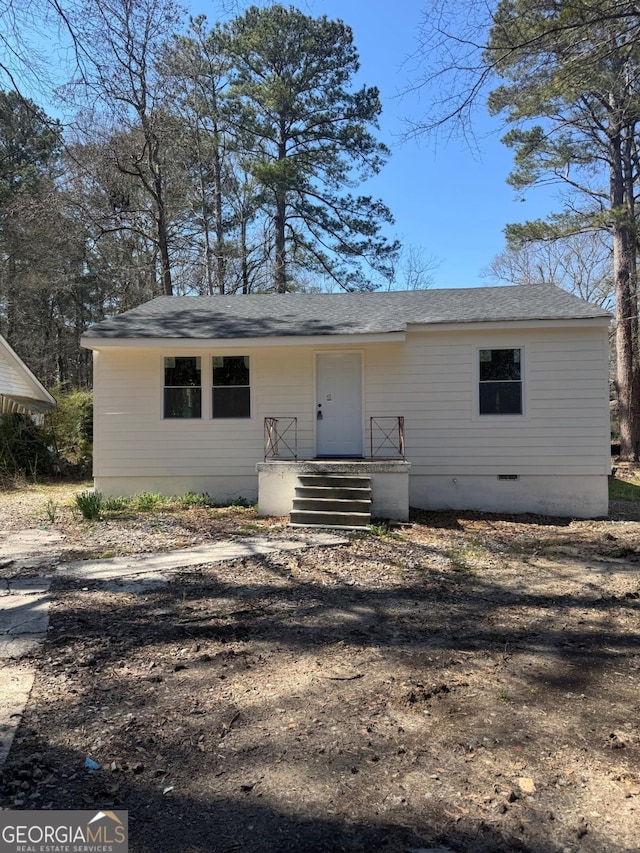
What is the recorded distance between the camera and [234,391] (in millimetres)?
9719

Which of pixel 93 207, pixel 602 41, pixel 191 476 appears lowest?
pixel 191 476

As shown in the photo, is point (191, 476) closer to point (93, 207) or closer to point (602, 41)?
point (602, 41)

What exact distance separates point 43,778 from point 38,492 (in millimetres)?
10845

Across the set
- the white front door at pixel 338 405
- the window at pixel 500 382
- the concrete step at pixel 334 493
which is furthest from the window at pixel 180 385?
the window at pixel 500 382

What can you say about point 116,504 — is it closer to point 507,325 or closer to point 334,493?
point 334,493

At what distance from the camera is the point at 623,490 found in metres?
11.9

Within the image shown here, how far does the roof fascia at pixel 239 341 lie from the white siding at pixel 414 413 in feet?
1.25

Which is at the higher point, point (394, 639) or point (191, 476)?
point (191, 476)

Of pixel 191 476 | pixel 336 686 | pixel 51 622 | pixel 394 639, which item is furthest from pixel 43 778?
pixel 191 476

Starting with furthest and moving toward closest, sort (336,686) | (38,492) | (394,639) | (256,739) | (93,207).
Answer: (93,207)
(38,492)
(394,639)
(336,686)
(256,739)

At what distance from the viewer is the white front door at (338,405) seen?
950cm

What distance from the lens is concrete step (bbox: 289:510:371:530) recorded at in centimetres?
746

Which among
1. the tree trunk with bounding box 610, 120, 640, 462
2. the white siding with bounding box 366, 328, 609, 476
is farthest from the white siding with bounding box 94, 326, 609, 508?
the tree trunk with bounding box 610, 120, 640, 462

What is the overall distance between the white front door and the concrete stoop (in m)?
1.33
